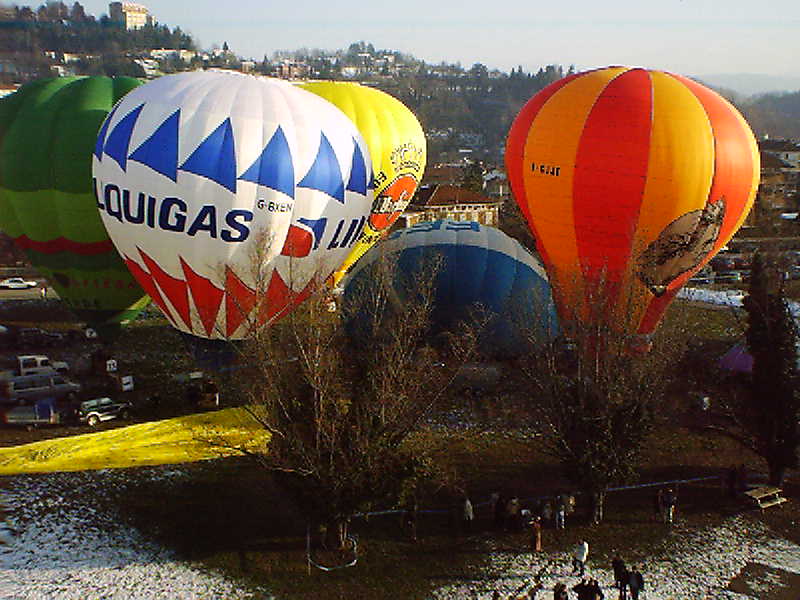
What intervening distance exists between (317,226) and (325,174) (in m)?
1.07

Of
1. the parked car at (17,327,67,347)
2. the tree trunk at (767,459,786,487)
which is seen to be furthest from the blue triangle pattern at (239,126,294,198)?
the parked car at (17,327,67,347)

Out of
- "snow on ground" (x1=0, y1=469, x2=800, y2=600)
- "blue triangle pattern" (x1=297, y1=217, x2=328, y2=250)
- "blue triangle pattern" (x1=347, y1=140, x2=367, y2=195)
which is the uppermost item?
"blue triangle pattern" (x1=347, y1=140, x2=367, y2=195)

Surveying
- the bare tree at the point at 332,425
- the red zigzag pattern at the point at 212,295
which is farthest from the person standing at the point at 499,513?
the red zigzag pattern at the point at 212,295

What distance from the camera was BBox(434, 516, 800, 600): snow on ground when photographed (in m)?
11.1

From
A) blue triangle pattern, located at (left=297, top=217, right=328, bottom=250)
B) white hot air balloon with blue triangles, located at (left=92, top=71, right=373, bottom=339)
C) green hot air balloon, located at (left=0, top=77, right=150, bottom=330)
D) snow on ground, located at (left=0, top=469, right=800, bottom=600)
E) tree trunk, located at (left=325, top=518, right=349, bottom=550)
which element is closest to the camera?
snow on ground, located at (left=0, top=469, right=800, bottom=600)

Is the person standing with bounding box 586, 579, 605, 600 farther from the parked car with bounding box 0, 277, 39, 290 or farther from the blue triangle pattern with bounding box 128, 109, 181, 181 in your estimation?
the parked car with bounding box 0, 277, 39, 290

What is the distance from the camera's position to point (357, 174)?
1677 centimetres

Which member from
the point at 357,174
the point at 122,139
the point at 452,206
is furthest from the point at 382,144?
the point at 452,206

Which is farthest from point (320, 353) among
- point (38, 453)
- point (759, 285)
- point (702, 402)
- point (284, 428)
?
point (702, 402)

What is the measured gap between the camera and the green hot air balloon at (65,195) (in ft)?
62.5

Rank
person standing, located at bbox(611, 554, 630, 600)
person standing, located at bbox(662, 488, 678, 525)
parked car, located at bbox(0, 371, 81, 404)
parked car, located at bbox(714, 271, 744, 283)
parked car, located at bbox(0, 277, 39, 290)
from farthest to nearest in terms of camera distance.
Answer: parked car, located at bbox(714, 271, 744, 283) → parked car, located at bbox(0, 277, 39, 290) → parked car, located at bbox(0, 371, 81, 404) → person standing, located at bbox(662, 488, 678, 525) → person standing, located at bbox(611, 554, 630, 600)

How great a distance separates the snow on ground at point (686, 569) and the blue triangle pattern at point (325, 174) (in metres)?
7.92

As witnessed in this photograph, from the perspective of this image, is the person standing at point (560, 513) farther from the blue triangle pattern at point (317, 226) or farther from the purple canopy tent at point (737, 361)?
the purple canopy tent at point (737, 361)

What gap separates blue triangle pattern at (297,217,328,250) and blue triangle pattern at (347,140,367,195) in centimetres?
93
